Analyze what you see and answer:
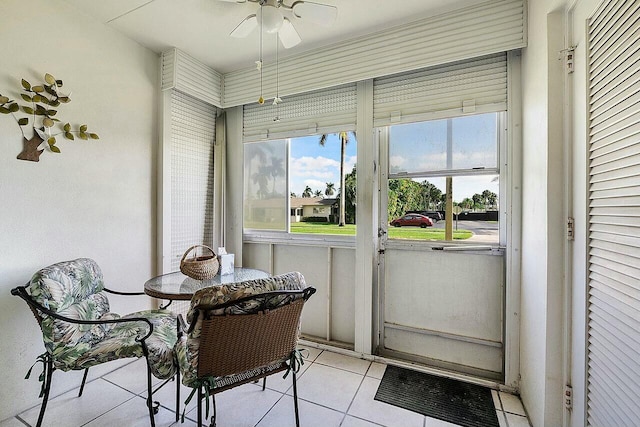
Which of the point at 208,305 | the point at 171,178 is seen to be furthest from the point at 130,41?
the point at 208,305

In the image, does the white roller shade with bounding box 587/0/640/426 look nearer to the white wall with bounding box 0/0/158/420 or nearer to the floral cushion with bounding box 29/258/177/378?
the floral cushion with bounding box 29/258/177/378

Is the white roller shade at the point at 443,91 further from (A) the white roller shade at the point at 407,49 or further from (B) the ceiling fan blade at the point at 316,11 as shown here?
(B) the ceiling fan blade at the point at 316,11

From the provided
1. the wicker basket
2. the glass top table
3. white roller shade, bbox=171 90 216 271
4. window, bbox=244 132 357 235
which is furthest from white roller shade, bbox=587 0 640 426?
white roller shade, bbox=171 90 216 271

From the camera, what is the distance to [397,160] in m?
2.51

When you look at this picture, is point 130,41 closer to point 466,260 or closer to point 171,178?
point 171,178

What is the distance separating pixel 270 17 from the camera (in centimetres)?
177

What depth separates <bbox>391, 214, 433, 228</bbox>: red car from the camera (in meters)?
2.43

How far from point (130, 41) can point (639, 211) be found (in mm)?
3350

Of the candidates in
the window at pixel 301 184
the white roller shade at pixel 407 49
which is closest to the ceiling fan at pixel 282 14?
the white roller shade at pixel 407 49

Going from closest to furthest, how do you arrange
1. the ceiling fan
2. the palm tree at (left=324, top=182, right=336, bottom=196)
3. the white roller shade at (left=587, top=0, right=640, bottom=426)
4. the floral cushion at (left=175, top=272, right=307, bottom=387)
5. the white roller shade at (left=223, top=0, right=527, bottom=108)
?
the white roller shade at (left=587, top=0, right=640, bottom=426) < the floral cushion at (left=175, top=272, right=307, bottom=387) < the ceiling fan < the white roller shade at (left=223, top=0, right=527, bottom=108) < the palm tree at (left=324, top=182, right=336, bottom=196)

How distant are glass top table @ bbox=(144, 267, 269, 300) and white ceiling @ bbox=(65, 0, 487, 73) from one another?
1.90 m

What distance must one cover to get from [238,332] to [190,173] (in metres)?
2.01

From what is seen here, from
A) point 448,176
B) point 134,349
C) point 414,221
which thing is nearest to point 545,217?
point 448,176

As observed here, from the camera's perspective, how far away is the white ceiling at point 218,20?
1.98m
